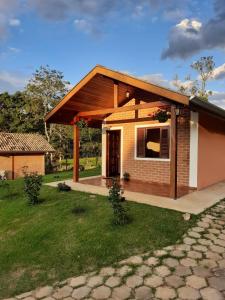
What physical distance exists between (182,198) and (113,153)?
5247 millimetres

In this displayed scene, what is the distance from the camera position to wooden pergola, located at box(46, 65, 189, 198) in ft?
22.1

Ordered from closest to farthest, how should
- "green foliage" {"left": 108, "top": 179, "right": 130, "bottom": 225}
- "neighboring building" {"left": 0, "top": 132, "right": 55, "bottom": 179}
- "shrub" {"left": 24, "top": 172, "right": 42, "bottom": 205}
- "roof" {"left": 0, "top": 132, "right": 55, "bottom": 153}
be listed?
"green foliage" {"left": 108, "top": 179, "right": 130, "bottom": 225}
"shrub" {"left": 24, "top": 172, "right": 42, "bottom": 205}
"neighboring building" {"left": 0, "top": 132, "right": 55, "bottom": 179}
"roof" {"left": 0, "top": 132, "right": 55, "bottom": 153}

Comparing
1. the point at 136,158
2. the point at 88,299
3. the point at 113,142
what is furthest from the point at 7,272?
the point at 113,142

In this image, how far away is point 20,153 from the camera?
2233 centimetres

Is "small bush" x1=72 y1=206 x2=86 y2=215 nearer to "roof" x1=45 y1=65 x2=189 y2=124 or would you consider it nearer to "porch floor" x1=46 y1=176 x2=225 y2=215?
"porch floor" x1=46 y1=176 x2=225 y2=215

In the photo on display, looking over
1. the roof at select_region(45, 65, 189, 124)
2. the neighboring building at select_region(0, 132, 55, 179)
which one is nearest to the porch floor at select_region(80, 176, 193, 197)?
the roof at select_region(45, 65, 189, 124)

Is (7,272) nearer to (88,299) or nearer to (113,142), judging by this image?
(88,299)

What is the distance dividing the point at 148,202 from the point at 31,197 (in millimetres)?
3196

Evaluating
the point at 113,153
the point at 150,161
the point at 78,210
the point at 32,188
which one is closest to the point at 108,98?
the point at 150,161

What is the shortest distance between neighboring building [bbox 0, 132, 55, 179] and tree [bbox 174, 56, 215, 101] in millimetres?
16891

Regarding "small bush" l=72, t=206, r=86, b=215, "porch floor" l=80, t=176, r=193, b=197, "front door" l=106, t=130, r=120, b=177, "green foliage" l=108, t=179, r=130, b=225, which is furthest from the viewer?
"front door" l=106, t=130, r=120, b=177

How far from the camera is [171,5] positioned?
10.2 meters

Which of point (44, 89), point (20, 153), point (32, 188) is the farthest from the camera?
Result: point (44, 89)

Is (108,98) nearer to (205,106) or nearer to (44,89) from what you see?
(205,106)
